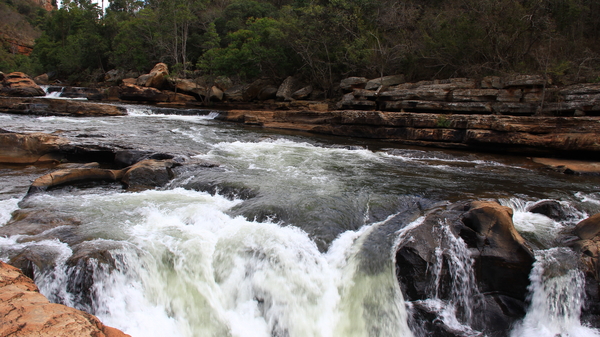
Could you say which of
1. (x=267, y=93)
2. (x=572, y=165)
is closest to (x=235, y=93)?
(x=267, y=93)

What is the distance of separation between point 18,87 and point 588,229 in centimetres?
3145

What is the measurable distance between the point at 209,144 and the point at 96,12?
40.1 meters

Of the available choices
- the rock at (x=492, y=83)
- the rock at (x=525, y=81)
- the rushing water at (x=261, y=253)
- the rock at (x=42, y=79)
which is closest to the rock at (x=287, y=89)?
the rock at (x=492, y=83)

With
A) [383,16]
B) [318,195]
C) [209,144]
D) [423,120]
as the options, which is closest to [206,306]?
[318,195]

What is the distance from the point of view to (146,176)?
659 cm

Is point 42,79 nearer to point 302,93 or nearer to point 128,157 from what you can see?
point 302,93

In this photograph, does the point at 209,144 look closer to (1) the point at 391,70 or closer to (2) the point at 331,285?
(2) the point at 331,285

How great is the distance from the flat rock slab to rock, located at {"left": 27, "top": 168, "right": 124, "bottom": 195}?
1120cm

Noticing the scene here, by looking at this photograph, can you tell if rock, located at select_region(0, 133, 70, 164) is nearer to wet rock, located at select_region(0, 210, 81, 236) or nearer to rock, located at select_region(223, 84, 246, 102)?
wet rock, located at select_region(0, 210, 81, 236)

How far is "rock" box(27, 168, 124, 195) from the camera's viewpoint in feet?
19.0

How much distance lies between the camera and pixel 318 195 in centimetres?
632

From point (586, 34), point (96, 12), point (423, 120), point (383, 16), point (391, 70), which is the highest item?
point (96, 12)

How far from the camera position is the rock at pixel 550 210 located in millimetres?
5523

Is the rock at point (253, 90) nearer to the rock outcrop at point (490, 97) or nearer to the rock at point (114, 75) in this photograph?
the rock outcrop at point (490, 97)
